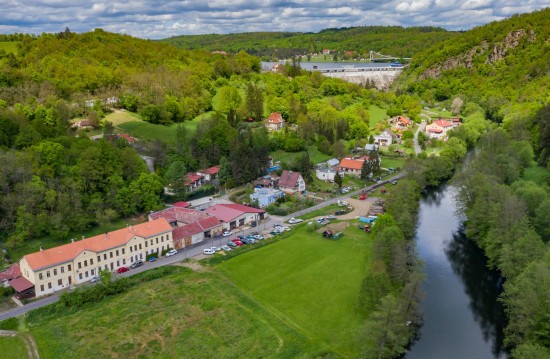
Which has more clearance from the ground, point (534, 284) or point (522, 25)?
point (522, 25)

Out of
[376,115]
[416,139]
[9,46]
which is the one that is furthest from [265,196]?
[9,46]

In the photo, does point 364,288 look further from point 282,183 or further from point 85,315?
point 282,183

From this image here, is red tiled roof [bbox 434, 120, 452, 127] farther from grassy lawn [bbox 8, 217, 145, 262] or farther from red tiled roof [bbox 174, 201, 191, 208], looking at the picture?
grassy lawn [bbox 8, 217, 145, 262]

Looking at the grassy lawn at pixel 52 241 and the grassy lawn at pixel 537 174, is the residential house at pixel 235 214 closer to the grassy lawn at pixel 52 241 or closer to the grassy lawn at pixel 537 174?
the grassy lawn at pixel 52 241

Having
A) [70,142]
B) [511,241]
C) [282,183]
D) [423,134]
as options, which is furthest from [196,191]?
[423,134]

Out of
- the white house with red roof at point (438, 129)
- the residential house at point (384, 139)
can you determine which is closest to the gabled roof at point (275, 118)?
the residential house at point (384, 139)

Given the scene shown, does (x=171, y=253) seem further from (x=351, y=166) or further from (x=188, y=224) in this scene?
(x=351, y=166)
